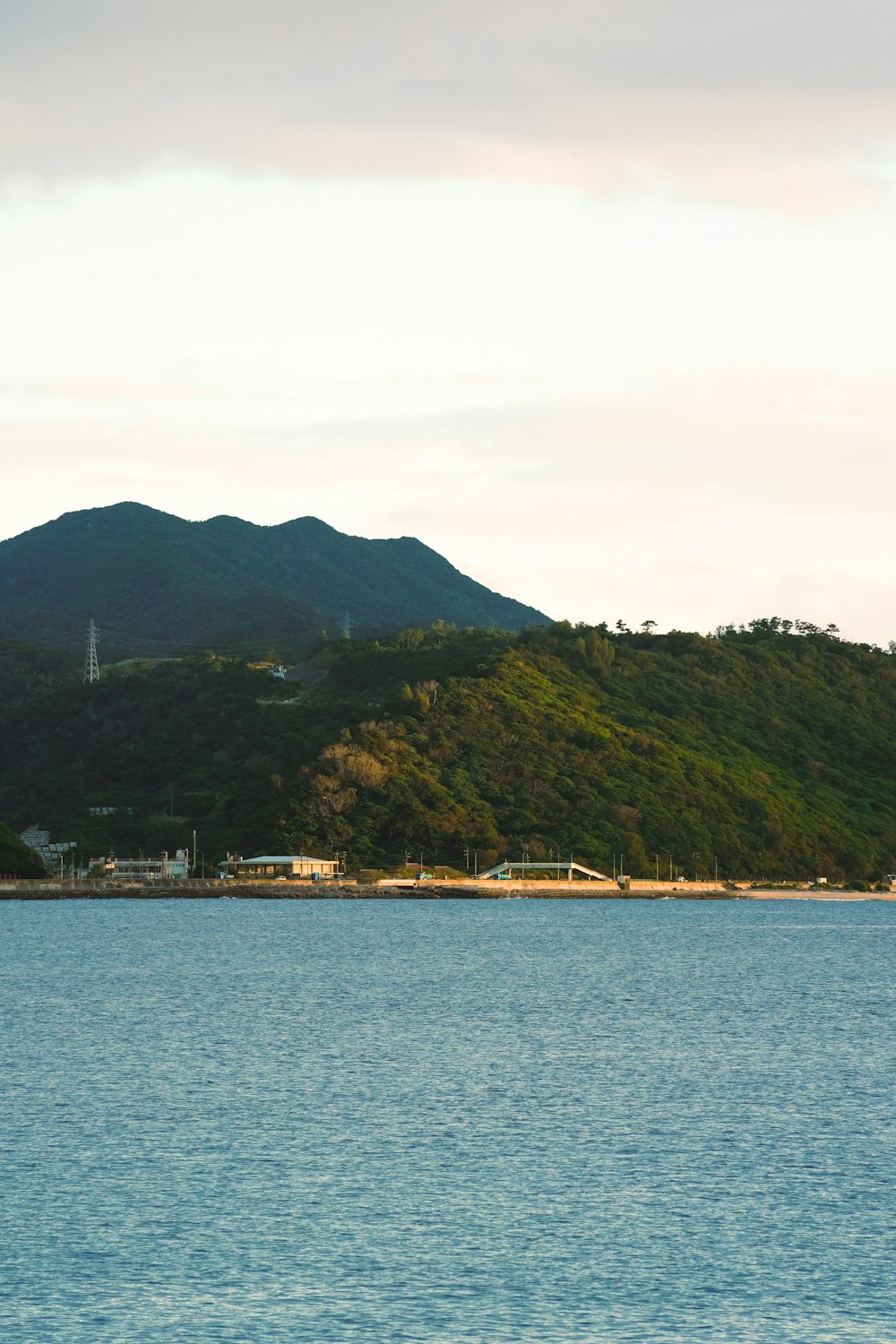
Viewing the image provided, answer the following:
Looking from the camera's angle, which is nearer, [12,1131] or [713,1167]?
[713,1167]

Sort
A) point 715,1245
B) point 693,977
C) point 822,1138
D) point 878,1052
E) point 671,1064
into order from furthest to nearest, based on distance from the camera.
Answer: point 693,977
point 878,1052
point 671,1064
point 822,1138
point 715,1245

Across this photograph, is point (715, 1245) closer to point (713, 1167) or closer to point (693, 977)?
point (713, 1167)

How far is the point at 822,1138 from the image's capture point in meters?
42.4

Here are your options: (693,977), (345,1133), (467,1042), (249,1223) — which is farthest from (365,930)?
(249,1223)

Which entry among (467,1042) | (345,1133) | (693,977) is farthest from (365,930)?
(345,1133)

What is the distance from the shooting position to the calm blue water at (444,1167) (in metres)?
27.1

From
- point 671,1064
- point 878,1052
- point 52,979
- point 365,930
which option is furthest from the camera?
point 365,930

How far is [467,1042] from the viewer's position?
206ft

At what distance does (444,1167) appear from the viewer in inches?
1519

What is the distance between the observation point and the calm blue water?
27.1m

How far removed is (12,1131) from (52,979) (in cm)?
5281

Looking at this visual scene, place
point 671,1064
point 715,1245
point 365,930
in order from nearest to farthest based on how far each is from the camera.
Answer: point 715,1245
point 671,1064
point 365,930

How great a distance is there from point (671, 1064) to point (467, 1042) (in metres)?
9.21

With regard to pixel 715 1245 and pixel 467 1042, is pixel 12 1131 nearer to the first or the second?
pixel 715 1245
